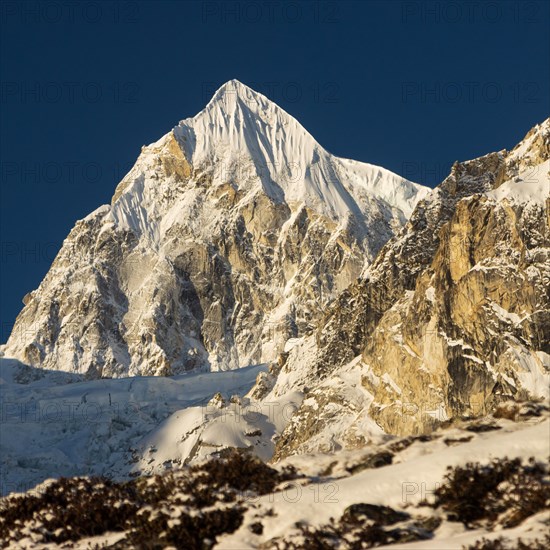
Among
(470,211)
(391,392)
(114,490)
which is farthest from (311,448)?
(114,490)

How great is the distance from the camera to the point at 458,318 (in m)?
118

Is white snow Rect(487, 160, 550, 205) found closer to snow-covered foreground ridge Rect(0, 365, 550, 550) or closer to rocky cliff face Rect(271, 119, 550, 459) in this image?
rocky cliff face Rect(271, 119, 550, 459)

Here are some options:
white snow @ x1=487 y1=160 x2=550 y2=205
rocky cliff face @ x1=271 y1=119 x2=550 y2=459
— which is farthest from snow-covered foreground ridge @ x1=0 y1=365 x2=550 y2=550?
white snow @ x1=487 y1=160 x2=550 y2=205

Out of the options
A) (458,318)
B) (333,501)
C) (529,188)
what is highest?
(529,188)

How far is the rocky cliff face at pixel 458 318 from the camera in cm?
11031

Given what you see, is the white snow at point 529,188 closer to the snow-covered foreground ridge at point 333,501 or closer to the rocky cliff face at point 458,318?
the rocky cliff face at point 458,318

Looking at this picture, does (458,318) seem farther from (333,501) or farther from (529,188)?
(333,501)

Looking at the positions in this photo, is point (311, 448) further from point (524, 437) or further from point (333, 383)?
point (524, 437)

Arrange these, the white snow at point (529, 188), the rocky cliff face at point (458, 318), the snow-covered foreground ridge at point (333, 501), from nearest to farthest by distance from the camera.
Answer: the snow-covered foreground ridge at point (333, 501)
the rocky cliff face at point (458, 318)
the white snow at point (529, 188)

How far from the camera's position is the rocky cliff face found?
11031 cm

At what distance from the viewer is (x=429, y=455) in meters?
26.0

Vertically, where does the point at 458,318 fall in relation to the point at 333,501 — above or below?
above

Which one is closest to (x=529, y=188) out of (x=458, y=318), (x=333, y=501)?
(x=458, y=318)

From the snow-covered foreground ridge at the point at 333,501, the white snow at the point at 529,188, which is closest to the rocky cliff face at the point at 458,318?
the white snow at the point at 529,188
